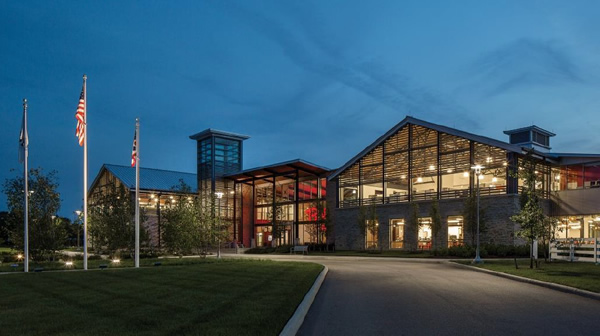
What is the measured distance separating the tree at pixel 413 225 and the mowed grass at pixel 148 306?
1011 inches

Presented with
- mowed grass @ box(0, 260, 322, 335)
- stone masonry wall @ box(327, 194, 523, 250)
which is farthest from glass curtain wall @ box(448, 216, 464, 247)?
mowed grass @ box(0, 260, 322, 335)

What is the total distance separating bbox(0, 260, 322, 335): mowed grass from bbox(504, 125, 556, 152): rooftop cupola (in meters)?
33.2

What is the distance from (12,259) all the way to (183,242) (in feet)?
35.1

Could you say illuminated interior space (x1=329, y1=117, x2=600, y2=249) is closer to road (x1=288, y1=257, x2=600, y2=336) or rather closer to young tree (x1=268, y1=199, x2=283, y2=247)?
young tree (x1=268, y1=199, x2=283, y2=247)

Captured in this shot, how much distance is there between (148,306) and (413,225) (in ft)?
109

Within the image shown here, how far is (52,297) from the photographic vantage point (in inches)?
490

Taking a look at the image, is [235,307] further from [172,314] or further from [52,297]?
[52,297]

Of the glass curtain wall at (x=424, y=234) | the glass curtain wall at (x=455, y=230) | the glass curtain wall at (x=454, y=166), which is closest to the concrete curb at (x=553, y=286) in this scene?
the glass curtain wall at (x=455, y=230)

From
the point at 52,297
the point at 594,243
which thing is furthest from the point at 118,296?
the point at 594,243

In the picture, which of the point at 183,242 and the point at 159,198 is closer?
the point at 183,242

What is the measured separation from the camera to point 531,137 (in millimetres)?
43375

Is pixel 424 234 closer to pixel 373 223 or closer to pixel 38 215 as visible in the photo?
pixel 373 223

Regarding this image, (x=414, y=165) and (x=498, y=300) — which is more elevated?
(x=414, y=165)

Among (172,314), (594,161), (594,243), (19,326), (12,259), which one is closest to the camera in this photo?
(19,326)
